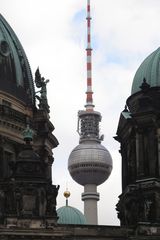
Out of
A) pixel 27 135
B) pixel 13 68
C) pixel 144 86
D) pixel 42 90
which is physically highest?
pixel 13 68

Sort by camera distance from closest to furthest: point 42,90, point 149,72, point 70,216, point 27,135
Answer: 1. point 27,135
2. point 149,72
3. point 42,90
4. point 70,216

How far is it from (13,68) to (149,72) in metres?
11.1

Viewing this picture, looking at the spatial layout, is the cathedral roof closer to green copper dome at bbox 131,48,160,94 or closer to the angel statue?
the angel statue

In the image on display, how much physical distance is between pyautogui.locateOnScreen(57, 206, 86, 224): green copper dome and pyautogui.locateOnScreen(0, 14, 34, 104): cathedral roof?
9788mm

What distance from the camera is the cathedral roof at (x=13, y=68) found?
53.7m

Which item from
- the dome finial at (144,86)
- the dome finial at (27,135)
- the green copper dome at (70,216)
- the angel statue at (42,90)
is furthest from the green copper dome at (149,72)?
the green copper dome at (70,216)

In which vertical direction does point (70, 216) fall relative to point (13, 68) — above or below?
below

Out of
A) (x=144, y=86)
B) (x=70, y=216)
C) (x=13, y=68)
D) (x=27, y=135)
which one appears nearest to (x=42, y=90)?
(x=13, y=68)

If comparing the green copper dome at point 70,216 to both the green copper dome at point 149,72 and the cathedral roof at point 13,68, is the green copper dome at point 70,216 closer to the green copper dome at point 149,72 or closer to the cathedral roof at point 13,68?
the cathedral roof at point 13,68

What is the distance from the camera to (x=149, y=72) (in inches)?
1871

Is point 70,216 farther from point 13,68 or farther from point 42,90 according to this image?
point 13,68

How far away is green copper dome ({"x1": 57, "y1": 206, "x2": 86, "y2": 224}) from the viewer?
60.1 meters

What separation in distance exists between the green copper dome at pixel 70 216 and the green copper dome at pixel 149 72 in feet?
51.0

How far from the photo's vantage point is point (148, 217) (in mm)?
43656
